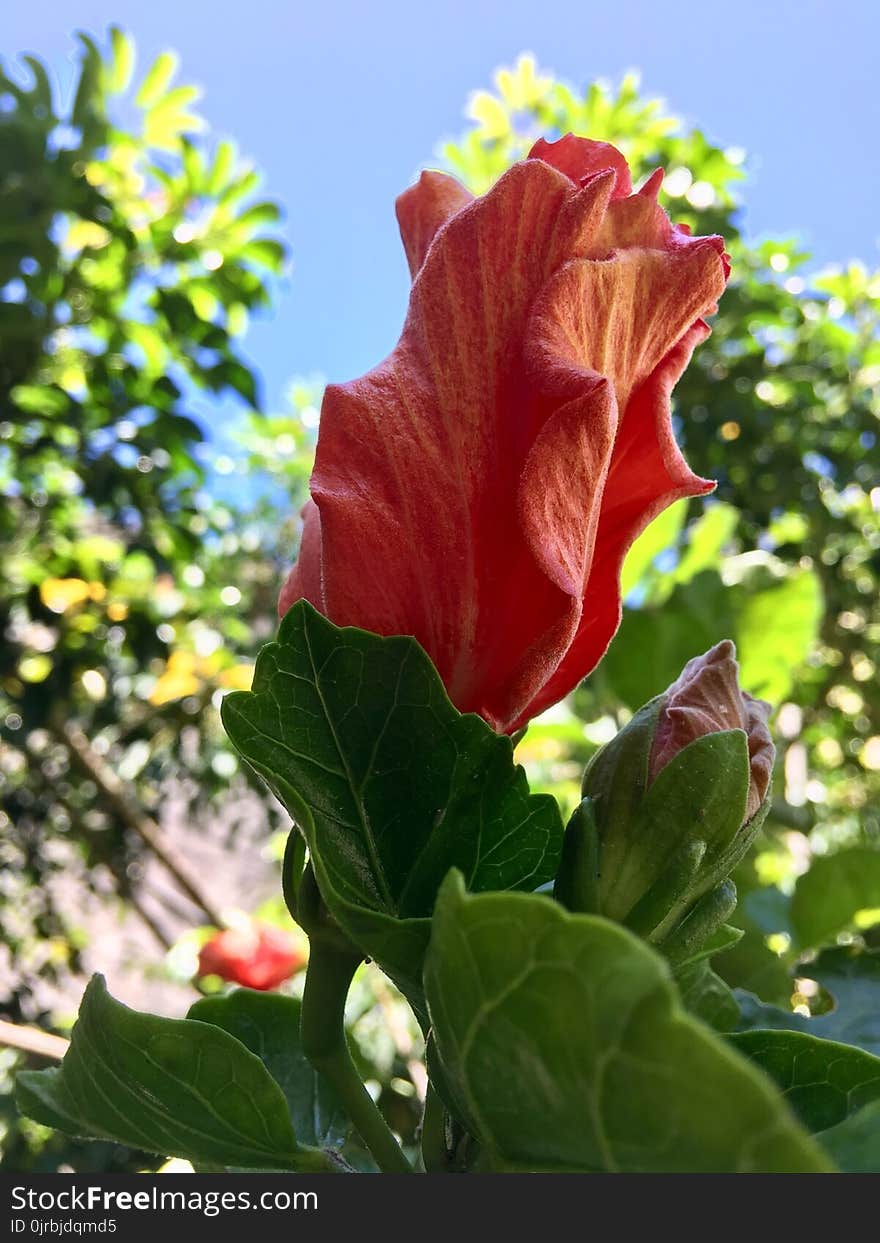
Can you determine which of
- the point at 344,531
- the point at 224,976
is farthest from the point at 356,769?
the point at 224,976

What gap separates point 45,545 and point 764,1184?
125cm

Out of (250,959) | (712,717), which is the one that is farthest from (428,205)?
(250,959)

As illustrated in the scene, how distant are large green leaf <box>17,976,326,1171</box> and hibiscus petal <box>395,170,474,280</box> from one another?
9.4 inches

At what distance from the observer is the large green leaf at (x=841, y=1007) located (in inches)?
17.6

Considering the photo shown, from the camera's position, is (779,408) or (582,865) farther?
(779,408)

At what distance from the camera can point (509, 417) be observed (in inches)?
11.0

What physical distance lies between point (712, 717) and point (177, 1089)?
7.4 inches

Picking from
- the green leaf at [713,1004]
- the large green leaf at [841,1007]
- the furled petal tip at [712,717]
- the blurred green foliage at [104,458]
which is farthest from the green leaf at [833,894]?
the blurred green foliage at [104,458]

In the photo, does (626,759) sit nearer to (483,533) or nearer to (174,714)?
(483,533)

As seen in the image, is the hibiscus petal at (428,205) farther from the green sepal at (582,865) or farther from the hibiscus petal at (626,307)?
the green sepal at (582,865)

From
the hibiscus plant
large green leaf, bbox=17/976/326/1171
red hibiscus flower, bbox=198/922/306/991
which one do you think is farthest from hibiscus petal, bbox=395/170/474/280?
red hibiscus flower, bbox=198/922/306/991

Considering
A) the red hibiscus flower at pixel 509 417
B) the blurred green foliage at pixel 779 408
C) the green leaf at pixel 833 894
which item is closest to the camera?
the red hibiscus flower at pixel 509 417

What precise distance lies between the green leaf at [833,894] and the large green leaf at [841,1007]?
88 millimetres

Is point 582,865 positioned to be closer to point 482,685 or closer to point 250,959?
point 482,685
